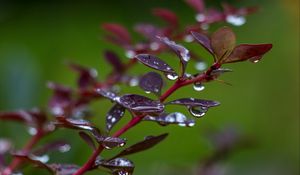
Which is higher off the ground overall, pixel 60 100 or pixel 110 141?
pixel 60 100

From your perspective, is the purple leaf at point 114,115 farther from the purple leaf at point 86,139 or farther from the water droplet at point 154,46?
the water droplet at point 154,46

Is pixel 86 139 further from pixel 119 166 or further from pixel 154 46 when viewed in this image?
pixel 154 46

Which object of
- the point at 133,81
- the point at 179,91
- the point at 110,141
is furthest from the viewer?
the point at 179,91

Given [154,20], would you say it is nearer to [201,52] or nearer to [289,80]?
[201,52]

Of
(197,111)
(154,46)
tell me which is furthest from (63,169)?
(154,46)

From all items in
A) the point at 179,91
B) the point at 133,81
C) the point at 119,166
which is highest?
the point at 179,91

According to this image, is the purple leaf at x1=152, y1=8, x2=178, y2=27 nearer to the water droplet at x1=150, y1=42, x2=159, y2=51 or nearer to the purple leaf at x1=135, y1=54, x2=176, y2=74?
the water droplet at x1=150, y1=42, x2=159, y2=51

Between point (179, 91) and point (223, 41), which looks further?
point (179, 91)
